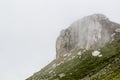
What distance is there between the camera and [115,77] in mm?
199500
